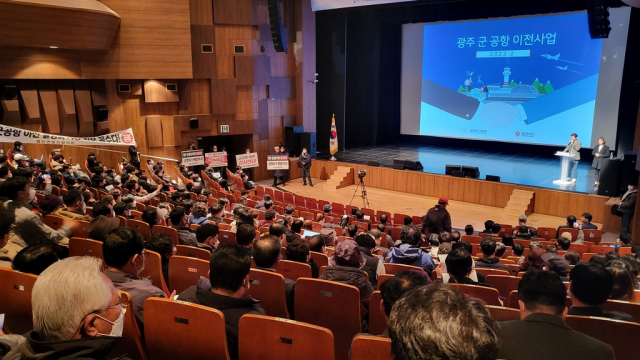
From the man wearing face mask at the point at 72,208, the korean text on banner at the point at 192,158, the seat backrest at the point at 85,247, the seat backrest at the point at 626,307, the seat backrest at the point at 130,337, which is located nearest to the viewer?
the seat backrest at the point at 130,337

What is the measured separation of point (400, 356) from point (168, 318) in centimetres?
161

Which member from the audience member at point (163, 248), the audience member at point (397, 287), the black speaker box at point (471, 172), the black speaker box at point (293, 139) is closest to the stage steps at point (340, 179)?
the black speaker box at point (293, 139)

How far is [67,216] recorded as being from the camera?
467 centimetres

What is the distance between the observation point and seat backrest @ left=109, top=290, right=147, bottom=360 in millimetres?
2467

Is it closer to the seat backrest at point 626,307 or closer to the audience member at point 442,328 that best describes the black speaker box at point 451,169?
the seat backrest at point 626,307

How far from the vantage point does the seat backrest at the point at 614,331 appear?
2.52 meters

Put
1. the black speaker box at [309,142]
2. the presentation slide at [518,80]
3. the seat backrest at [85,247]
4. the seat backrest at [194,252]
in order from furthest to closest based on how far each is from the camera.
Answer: the black speaker box at [309,142] → the presentation slide at [518,80] → the seat backrest at [194,252] → the seat backrest at [85,247]

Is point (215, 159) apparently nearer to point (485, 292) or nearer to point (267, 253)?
point (267, 253)

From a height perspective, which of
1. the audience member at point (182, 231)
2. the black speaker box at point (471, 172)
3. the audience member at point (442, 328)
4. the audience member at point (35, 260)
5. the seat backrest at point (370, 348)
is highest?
the audience member at point (442, 328)

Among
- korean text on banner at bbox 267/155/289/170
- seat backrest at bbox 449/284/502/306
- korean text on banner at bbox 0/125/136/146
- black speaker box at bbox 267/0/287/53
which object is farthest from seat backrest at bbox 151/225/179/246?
korean text on banner at bbox 267/155/289/170

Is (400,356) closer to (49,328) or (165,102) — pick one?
(49,328)

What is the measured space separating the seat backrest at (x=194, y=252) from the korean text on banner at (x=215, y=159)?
957cm

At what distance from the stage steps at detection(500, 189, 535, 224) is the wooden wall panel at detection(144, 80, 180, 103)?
31.7 ft

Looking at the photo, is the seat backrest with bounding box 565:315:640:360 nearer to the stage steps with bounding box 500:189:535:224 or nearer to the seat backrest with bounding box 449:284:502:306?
the seat backrest with bounding box 449:284:502:306
